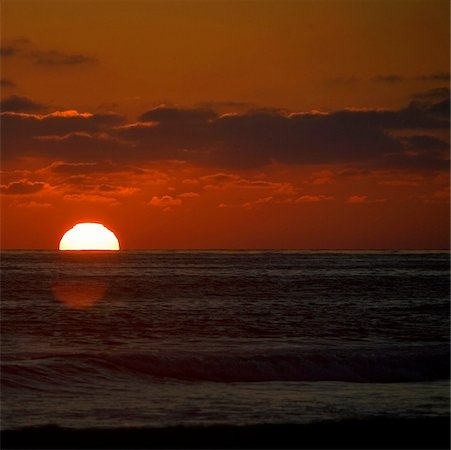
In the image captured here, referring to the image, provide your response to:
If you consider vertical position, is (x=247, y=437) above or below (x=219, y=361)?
below

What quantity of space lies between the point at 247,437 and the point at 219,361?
9.16 m

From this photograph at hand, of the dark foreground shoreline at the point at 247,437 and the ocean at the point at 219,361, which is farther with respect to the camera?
the ocean at the point at 219,361

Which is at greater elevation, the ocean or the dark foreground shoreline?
the ocean

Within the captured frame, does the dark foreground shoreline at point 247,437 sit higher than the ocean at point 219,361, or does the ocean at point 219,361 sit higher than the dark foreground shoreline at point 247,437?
the ocean at point 219,361

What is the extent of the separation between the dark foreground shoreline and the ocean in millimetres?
510

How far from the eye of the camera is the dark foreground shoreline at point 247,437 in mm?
15117

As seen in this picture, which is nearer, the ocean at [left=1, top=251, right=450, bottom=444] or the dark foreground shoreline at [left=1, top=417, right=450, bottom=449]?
the dark foreground shoreline at [left=1, top=417, right=450, bottom=449]

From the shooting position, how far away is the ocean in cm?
1783

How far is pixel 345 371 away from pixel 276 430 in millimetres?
8913

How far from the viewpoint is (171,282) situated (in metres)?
69.8

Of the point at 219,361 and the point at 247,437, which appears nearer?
the point at 247,437

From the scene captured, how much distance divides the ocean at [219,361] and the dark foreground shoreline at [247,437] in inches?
20.1

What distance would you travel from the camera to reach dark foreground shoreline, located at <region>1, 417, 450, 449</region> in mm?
15117

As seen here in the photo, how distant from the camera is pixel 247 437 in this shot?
1563 cm
